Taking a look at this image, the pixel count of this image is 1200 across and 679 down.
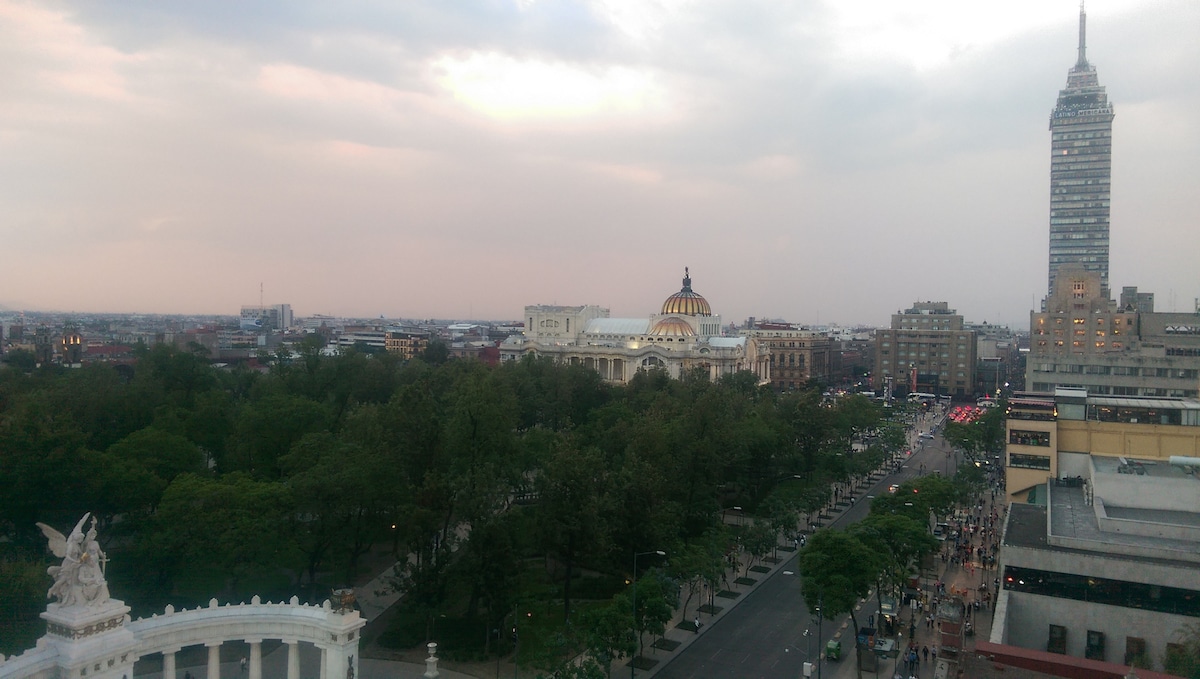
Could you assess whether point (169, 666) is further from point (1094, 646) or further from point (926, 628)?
point (1094, 646)

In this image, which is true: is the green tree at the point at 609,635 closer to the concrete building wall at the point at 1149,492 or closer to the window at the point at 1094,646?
the window at the point at 1094,646

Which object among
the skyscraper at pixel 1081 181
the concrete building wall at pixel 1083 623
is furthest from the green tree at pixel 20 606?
the skyscraper at pixel 1081 181

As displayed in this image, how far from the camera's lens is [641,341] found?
6029 inches

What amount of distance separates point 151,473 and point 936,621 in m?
43.5

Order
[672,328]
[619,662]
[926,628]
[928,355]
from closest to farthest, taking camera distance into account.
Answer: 1. [619,662]
2. [926,628]
3. [672,328]
4. [928,355]

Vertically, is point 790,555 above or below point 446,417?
below

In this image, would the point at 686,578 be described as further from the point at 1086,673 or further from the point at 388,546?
the point at 388,546

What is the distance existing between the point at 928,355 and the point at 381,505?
138 m

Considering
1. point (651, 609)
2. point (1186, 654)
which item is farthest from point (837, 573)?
point (1186, 654)

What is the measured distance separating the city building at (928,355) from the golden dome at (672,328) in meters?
41.4

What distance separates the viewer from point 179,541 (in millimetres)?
35938

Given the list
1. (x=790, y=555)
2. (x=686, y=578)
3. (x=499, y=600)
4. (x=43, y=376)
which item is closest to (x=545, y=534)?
(x=499, y=600)

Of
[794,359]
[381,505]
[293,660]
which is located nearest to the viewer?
[293,660]

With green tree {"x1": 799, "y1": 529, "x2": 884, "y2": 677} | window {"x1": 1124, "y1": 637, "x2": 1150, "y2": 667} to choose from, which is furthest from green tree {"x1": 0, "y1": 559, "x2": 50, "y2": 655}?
window {"x1": 1124, "y1": 637, "x2": 1150, "y2": 667}
